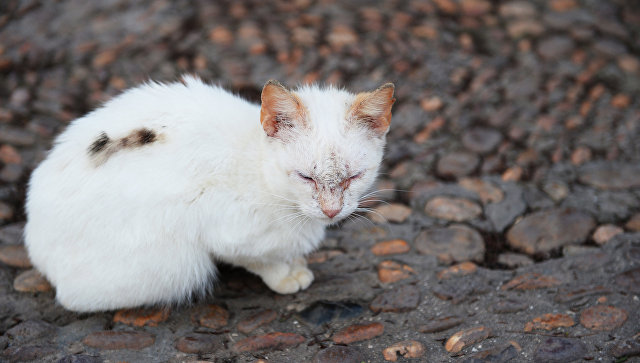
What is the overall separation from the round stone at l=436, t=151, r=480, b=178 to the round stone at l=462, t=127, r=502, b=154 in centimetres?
12

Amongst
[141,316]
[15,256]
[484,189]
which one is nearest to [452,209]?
[484,189]

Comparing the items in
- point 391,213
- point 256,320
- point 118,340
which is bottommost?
point 391,213

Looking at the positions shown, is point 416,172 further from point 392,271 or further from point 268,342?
point 268,342

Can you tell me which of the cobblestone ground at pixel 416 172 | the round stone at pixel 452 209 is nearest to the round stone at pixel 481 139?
the cobblestone ground at pixel 416 172

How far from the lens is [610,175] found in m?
4.88

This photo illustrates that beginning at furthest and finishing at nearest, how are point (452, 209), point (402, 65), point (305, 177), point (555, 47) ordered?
point (555, 47) < point (402, 65) < point (452, 209) < point (305, 177)

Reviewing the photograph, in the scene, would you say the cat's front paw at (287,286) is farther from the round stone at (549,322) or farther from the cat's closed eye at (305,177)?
the round stone at (549,322)

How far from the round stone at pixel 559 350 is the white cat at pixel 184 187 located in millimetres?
1322

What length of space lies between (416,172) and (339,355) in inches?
85.1

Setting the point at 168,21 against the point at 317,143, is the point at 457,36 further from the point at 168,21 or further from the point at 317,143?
the point at 317,143

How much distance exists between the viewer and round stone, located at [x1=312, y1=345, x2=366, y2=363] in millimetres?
3318

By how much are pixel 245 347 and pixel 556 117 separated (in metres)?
3.78

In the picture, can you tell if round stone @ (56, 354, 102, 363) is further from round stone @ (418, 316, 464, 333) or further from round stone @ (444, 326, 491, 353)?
round stone @ (444, 326, 491, 353)

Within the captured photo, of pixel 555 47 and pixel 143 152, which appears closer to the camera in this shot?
pixel 143 152
